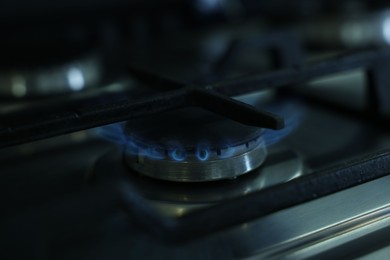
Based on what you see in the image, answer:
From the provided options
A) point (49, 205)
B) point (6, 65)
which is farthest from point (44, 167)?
point (6, 65)

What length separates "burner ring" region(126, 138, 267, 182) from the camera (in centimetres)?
49

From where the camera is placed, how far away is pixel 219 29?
1.05 metres

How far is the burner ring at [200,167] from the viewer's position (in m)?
0.49

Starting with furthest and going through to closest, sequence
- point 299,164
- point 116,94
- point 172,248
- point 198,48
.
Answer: point 198,48 → point 116,94 → point 299,164 → point 172,248

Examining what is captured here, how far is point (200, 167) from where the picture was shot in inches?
19.1

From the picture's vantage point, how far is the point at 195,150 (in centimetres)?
49

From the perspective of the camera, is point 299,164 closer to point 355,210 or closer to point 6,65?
point 355,210

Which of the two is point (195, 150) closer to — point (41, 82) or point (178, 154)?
point (178, 154)

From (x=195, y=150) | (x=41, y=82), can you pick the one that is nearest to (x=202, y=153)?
(x=195, y=150)

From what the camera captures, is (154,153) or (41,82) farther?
(41,82)

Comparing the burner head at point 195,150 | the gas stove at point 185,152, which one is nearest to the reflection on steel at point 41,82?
the gas stove at point 185,152

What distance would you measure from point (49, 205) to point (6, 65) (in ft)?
1.16

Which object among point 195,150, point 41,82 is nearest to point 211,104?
point 195,150

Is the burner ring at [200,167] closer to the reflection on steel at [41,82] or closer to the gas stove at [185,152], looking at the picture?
the gas stove at [185,152]
